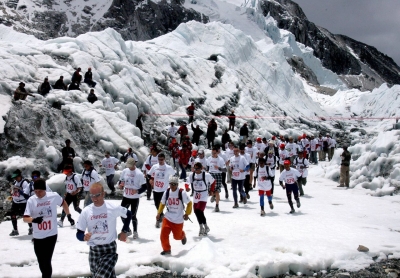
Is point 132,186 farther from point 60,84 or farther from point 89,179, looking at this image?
point 60,84

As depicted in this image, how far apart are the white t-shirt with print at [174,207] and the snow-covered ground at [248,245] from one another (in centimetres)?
62

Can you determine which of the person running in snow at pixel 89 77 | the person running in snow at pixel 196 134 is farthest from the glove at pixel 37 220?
the person running in snow at pixel 196 134

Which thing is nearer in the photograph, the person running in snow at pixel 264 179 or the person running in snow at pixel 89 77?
the person running in snow at pixel 264 179

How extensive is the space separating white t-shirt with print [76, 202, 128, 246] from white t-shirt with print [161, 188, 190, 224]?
2487 mm

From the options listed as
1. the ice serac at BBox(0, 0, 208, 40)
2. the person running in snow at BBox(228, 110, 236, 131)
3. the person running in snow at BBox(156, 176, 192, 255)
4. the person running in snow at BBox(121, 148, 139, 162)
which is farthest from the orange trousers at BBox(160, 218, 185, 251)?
the ice serac at BBox(0, 0, 208, 40)

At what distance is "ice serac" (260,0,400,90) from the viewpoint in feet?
331

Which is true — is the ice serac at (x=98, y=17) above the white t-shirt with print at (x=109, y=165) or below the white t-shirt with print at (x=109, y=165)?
above

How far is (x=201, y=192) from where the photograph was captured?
8.98 metres

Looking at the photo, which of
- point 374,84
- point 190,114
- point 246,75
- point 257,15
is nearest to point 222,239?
point 190,114

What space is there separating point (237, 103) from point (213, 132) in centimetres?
708

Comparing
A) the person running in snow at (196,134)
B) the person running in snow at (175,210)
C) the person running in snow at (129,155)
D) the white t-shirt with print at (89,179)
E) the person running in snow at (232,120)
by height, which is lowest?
the person running in snow at (175,210)

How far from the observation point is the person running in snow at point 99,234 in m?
4.93

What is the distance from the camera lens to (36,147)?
13750mm

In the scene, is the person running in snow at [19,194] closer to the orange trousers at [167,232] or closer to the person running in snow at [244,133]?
the orange trousers at [167,232]
